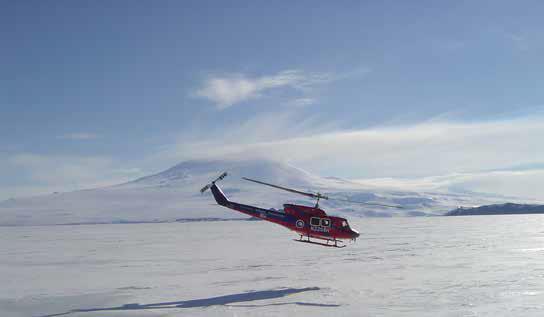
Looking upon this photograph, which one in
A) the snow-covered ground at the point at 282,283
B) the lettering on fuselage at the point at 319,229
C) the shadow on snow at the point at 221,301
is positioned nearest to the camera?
the snow-covered ground at the point at 282,283

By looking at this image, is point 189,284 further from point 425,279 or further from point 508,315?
point 508,315

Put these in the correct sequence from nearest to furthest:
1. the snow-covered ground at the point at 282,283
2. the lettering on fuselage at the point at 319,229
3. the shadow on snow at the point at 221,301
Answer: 1. the snow-covered ground at the point at 282,283
2. the shadow on snow at the point at 221,301
3. the lettering on fuselage at the point at 319,229

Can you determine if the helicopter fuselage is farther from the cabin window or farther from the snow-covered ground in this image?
the snow-covered ground

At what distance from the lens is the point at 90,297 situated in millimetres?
22109

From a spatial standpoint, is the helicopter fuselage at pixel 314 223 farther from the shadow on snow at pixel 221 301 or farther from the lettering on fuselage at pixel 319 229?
the shadow on snow at pixel 221 301

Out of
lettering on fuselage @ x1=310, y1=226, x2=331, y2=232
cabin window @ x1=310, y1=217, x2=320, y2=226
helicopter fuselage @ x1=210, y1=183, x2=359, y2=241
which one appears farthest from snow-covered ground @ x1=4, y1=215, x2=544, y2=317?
cabin window @ x1=310, y1=217, x2=320, y2=226

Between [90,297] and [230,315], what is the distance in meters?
8.18

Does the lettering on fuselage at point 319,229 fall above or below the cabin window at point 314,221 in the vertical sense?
below

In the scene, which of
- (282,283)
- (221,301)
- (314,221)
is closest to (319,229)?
(314,221)

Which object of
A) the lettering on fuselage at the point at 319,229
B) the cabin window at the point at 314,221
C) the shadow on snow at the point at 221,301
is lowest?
the shadow on snow at the point at 221,301

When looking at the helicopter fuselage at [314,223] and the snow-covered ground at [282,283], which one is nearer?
the snow-covered ground at [282,283]

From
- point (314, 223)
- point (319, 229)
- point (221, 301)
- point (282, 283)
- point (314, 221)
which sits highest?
point (314, 221)

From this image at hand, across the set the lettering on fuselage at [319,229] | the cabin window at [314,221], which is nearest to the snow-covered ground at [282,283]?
the lettering on fuselage at [319,229]

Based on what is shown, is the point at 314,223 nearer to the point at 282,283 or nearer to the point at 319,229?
the point at 319,229
